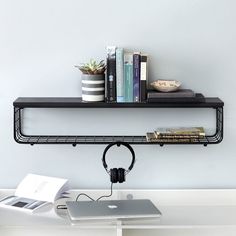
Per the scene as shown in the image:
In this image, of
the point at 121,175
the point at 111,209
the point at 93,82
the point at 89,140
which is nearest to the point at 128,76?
the point at 93,82

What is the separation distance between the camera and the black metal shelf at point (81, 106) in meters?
2.63

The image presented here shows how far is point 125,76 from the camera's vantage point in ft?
8.70

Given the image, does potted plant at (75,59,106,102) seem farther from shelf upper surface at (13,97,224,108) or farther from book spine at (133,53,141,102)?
book spine at (133,53,141,102)

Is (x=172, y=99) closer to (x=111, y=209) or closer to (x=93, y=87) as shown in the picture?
(x=93, y=87)

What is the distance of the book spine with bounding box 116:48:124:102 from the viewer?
8.61ft

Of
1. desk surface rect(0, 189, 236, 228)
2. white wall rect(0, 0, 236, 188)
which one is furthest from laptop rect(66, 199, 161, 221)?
white wall rect(0, 0, 236, 188)

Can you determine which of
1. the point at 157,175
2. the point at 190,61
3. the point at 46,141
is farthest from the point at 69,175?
the point at 190,61

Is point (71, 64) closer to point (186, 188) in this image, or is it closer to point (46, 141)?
point (46, 141)

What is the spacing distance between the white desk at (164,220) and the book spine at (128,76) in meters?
0.49

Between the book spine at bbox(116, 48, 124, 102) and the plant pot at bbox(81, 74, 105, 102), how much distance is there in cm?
7

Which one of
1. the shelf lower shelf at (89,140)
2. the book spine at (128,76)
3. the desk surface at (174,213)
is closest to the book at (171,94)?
the book spine at (128,76)

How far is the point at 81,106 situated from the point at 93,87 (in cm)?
11

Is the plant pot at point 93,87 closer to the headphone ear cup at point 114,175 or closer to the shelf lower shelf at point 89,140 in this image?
the shelf lower shelf at point 89,140

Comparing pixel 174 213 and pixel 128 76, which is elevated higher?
pixel 128 76
